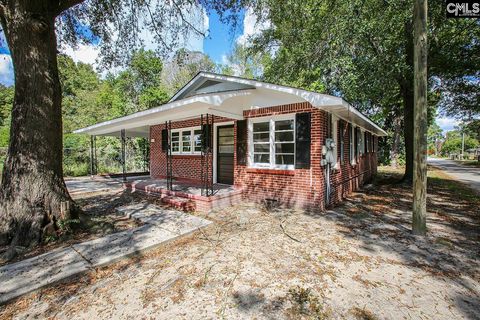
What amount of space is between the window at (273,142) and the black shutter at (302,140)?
185 mm

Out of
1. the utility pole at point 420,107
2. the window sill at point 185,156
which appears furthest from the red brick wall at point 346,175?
the window sill at point 185,156

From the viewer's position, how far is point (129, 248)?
3.78m

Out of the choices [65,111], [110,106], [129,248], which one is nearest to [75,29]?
[129,248]

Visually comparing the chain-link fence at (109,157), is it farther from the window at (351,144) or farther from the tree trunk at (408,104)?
the tree trunk at (408,104)

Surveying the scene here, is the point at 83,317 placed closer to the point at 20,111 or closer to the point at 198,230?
the point at 198,230

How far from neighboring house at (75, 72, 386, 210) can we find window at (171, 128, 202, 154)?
45 millimetres

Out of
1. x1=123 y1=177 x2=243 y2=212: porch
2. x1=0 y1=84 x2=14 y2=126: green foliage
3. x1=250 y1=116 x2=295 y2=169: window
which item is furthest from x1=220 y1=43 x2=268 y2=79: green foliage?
x1=0 y1=84 x2=14 y2=126: green foliage

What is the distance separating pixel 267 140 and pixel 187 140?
3.79m

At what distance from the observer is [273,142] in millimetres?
6621

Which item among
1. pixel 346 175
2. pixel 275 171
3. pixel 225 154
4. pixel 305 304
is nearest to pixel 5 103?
pixel 225 154

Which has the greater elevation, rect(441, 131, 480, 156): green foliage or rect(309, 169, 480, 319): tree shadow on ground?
rect(441, 131, 480, 156): green foliage

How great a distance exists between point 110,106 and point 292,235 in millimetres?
26040

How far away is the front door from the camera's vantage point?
7914 mm

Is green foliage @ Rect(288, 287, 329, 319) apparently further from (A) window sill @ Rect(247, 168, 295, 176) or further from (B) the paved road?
(B) the paved road
